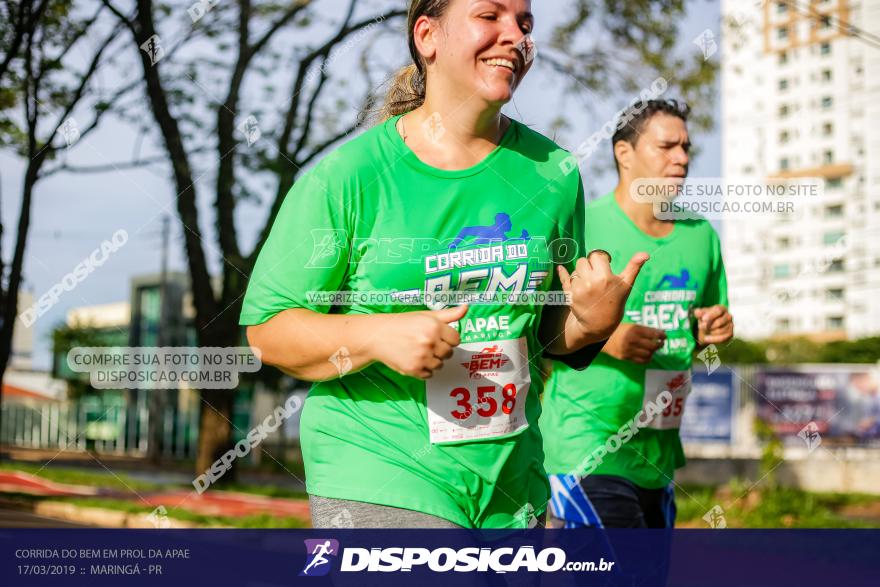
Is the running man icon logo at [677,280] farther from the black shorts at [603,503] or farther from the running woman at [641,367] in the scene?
the black shorts at [603,503]

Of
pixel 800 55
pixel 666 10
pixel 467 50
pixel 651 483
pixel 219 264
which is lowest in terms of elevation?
pixel 651 483

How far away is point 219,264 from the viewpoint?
8820 mm

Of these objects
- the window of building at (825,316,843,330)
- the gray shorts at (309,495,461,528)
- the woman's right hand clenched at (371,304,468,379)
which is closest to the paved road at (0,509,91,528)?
the gray shorts at (309,495,461,528)

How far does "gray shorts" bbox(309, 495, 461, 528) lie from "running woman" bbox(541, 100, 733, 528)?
4.37 ft

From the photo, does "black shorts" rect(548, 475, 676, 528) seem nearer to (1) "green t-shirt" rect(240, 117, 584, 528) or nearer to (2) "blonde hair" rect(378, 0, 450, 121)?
(1) "green t-shirt" rect(240, 117, 584, 528)

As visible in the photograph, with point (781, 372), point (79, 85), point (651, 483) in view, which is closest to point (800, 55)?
point (781, 372)

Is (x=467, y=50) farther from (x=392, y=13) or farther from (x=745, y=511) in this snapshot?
(x=745, y=511)

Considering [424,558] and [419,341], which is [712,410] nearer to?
[424,558]

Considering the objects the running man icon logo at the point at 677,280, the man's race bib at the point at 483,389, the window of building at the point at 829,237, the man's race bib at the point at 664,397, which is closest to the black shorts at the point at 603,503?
the man's race bib at the point at 664,397

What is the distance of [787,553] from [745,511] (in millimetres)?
4728

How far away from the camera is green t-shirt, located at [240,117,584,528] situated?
6.44 ft

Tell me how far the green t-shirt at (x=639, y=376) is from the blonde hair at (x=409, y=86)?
120cm

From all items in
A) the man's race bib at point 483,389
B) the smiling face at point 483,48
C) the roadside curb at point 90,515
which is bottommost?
the roadside curb at point 90,515

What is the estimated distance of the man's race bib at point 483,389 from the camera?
201 centimetres
